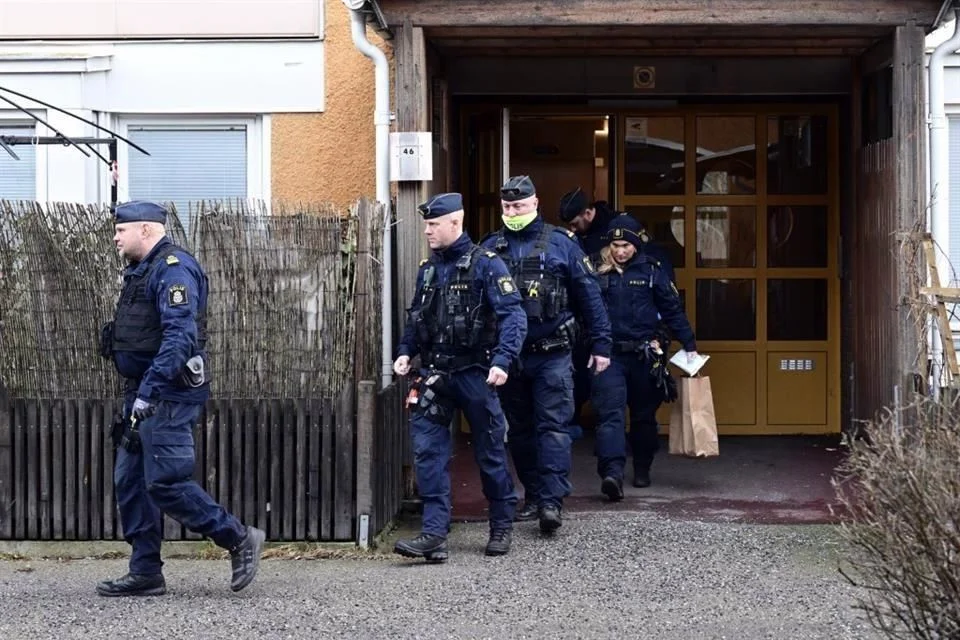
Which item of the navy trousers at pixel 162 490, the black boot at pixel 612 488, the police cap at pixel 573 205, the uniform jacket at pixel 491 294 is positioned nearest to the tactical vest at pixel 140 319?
the navy trousers at pixel 162 490

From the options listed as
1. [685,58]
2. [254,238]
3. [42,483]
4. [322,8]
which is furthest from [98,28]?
[685,58]

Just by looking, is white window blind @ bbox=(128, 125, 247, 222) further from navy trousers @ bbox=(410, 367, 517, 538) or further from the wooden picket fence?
navy trousers @ bbox=(410, 367, 517, 538)

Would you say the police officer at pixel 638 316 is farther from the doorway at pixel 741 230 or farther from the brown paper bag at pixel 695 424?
the doorway at pixel 741 230

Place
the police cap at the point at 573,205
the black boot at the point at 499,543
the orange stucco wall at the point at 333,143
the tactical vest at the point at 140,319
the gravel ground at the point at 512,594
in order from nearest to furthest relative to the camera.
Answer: the gravel ground at the point at 512,594, the tactical vest at the point at 140,319, the black boot at the point at 499,543, the police cap at the point at 573,205, the orange stucco wall at the point at 333,143

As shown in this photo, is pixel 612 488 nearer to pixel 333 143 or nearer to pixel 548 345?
pixel 548 345

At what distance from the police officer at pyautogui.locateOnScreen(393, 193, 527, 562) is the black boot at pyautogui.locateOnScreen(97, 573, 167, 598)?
1.23 metres

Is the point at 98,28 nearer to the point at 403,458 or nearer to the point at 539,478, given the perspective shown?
the point at 403,458

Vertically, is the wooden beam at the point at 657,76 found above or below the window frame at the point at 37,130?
above

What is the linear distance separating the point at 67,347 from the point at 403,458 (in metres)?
2.04

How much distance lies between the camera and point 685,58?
10.4 meters

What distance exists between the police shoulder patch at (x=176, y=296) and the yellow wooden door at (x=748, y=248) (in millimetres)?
5150

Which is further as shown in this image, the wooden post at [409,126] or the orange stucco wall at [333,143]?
the orange stucco wall at [333,143]

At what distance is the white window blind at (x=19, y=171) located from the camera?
9789 millimetres

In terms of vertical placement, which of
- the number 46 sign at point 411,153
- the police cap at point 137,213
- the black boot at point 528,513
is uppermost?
the number 46 sign at point 411,153
